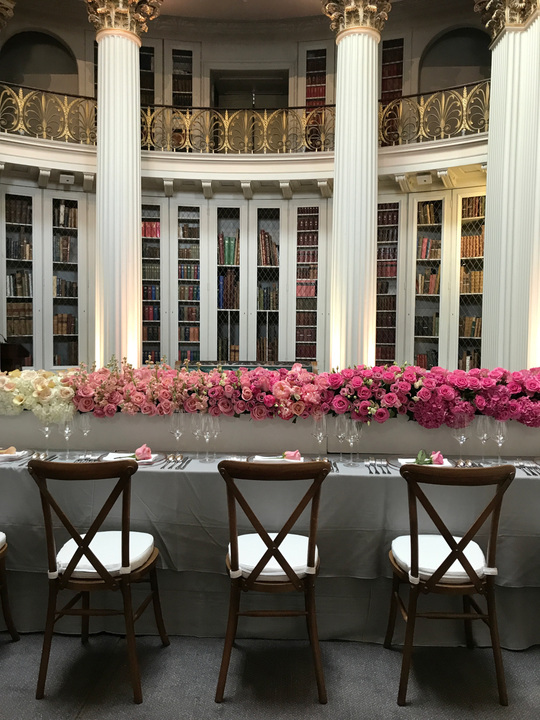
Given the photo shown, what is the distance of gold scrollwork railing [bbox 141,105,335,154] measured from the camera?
8281 millimetres

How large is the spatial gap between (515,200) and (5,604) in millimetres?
5989

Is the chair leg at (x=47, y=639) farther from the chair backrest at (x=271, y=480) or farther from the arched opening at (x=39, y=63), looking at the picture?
the arched opening at (x=39, y=63)

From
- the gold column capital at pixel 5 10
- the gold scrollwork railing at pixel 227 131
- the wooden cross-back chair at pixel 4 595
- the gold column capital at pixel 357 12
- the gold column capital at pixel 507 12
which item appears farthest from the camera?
the gold scrollwork railing at pixel 227 131

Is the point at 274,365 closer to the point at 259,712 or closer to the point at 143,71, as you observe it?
the point at 143,71

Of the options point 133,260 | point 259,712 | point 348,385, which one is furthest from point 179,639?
point 133,260

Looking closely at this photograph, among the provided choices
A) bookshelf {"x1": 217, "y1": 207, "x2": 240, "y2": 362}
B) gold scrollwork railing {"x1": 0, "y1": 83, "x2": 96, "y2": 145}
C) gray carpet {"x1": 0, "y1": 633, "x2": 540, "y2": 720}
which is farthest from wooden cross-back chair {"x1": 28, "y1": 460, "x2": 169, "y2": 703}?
gold scrollwork railing {"x1": 0, "y1": 83, "x2": 96, "y2": 145}

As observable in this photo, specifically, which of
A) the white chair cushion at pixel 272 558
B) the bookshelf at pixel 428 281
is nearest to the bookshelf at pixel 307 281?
the bookshelf at pixel 428 281

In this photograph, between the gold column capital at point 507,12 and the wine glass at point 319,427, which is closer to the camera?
the wine glass at point 319,427

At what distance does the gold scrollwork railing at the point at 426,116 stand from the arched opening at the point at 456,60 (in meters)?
0.50

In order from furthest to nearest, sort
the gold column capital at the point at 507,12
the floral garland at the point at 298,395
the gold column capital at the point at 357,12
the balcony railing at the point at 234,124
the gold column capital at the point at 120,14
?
the balcony railing at the point at 234,124, the gold column capital at the point at 120,14, the gold column capital at the point at 357,12, the gold column capital at the point at 507,12, the floral garland at the point at 298,395

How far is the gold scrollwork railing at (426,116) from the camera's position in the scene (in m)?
7.55

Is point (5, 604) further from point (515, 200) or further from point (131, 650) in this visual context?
point (515, 200)

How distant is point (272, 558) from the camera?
2482 mm

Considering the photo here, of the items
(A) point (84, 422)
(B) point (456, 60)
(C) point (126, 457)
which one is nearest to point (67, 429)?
(A) point (84, 422)
